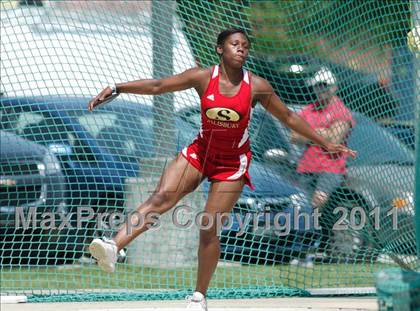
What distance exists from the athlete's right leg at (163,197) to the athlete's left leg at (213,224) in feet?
0.54

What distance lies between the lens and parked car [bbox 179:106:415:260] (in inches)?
318

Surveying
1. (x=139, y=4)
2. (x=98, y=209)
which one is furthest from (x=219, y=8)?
(x=98, y=209)

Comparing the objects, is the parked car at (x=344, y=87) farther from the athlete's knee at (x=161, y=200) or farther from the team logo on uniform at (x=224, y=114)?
the athlete's knee at (x=161, y=200)

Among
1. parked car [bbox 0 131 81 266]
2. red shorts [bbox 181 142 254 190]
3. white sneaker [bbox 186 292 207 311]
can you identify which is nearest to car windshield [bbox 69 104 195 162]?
parked car [bbox 0 131 81 266]

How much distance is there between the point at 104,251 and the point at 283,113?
1.44 meters

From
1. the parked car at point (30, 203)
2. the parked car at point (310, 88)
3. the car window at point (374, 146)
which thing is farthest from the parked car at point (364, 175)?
the parked car at point (30, 203)

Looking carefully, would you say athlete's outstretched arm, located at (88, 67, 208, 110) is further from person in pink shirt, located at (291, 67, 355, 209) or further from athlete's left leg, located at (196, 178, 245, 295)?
person in pink shirt, located at (291, 67, 355, 209)

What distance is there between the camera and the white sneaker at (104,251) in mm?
6293

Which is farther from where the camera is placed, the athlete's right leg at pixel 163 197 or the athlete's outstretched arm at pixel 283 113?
the athlete's outstretched arm at pixel 283 113

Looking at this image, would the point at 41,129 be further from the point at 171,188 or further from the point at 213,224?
the point at 213,224

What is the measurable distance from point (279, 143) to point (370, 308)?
5.39ft

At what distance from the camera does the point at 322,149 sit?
848 centimetres

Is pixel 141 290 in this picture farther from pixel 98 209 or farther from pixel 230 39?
pixel 230 39

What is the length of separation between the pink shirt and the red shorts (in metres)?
1.79
